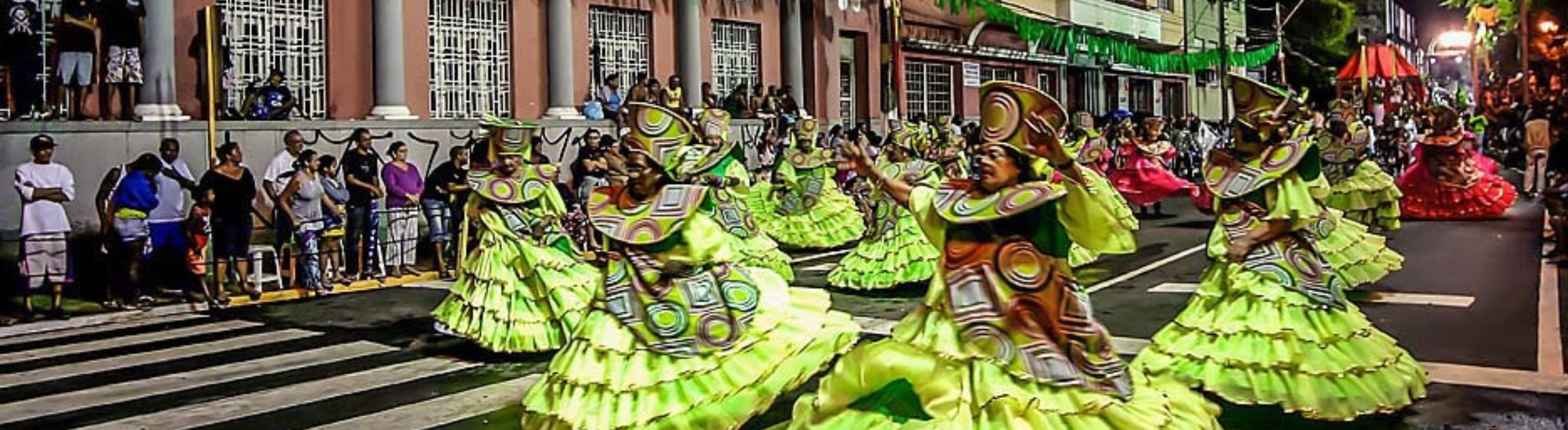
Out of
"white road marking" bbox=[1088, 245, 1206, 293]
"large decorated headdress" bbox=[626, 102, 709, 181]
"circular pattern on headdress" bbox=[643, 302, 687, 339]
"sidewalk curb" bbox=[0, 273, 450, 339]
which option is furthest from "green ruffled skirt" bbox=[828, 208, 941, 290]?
"circular pattern on headdress" bbox=[643, 302, 687, 339]

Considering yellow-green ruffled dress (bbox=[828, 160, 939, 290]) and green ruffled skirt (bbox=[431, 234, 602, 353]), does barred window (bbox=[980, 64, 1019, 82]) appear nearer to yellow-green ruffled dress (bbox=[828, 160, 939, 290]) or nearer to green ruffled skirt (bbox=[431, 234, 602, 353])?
yellow-green ruffled dress (bbox=[828, 160, 939, 290])

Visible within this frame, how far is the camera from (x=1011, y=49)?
3412 cm

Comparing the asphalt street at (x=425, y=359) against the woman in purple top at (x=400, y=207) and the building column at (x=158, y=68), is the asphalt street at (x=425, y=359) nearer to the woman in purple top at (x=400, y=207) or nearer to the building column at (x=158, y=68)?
the woman in purple top at (x=400, y=207)

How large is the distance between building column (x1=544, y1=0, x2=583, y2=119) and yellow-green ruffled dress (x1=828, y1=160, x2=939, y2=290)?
8820 mm

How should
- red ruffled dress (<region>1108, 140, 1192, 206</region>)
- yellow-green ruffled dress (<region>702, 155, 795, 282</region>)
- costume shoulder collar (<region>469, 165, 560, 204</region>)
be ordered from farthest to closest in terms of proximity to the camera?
1. red ruffled dress (<region>1108, 140, 1192, 206</region>)
2. yellow-green ruffled dress (<region>702, 155, 795, 282</region>)
3. costume shoulder collar (<region>469, 165, 560, 204</region>)

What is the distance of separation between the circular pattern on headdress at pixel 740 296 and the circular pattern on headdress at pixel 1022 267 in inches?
70.8

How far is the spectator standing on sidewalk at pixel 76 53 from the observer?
581 inches

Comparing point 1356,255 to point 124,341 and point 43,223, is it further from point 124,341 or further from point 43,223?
point 43,223

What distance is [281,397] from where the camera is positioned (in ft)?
27.0

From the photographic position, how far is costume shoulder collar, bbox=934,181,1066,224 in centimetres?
488

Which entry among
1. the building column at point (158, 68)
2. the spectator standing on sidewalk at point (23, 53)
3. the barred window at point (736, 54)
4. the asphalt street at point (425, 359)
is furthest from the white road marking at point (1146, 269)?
the spectator standing on sidewalk at point (23, 53)

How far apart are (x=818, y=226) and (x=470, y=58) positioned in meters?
5.95

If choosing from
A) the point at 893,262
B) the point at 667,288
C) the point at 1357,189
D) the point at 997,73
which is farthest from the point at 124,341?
the point at 997,73

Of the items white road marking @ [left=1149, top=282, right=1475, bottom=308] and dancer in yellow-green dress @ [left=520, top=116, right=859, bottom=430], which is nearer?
dancer in yellow-green dress @ [left=520, top=116, right=859, bottom=430]
